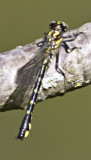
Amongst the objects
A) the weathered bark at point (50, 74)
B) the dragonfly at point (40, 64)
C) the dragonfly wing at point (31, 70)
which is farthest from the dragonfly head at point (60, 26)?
the weathered bark at point (50, 74)

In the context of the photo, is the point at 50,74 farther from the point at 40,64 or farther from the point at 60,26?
the point at 60,26

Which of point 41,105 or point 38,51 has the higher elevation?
point 38,51

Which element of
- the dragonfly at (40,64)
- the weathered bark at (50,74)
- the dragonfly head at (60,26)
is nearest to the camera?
the weathered bark at (50,74)

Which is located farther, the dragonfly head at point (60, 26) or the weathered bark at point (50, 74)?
the dragonfly head at point (60, 26)

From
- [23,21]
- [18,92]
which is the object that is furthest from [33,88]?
[23,21]

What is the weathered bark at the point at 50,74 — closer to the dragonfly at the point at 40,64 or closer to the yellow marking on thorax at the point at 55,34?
the dragonfly at the point at 40,64

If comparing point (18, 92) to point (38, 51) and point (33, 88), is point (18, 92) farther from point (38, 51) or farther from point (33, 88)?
point (38, 51)
